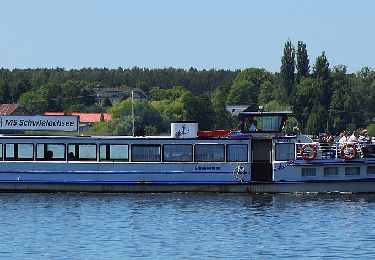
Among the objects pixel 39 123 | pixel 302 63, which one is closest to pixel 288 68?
pixel 302 63

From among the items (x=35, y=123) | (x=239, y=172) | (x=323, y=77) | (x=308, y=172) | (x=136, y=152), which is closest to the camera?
(x=308, y=172)

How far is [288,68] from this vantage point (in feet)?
595

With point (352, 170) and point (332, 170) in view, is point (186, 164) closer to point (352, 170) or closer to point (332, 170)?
point (332, 170)

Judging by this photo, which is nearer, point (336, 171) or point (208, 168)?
point (336, 171)

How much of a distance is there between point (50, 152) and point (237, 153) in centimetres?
897

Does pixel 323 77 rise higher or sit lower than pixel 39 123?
higher

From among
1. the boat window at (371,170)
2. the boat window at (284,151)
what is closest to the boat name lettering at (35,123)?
the boat window at (284,151)

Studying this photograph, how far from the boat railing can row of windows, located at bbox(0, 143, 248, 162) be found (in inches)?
109

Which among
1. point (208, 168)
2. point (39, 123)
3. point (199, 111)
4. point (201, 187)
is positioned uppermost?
point (199, 111)

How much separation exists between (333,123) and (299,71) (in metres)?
8.95

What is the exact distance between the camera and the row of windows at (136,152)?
5947 centimetres

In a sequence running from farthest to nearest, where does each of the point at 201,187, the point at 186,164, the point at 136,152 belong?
1. the point at 136,152
2. the point at 201,187
3. the point at 186,164

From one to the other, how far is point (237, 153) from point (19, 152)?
34.8 ft

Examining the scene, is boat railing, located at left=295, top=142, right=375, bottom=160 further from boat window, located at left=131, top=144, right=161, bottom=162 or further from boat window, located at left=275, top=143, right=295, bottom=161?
boat window, located at left=131, top=144, right=161, bottom=162
